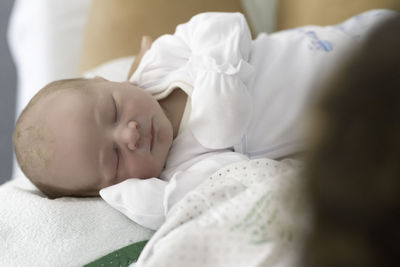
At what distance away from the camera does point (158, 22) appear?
1.40 metres

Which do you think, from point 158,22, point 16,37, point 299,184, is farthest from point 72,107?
point 16,37

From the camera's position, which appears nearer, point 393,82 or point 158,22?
point 393,82

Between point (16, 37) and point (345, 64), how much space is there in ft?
4.99

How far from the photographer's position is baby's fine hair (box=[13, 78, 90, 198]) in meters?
0.93

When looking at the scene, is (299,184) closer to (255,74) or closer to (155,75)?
(255,74)

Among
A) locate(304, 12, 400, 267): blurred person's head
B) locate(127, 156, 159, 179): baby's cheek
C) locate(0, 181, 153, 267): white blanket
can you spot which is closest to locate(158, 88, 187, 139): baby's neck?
locate(127, 156, 159, 179): baby's cheek

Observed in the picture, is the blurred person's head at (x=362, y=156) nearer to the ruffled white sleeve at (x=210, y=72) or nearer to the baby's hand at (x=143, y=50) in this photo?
the ruffled white sleeve at (x=210, y=72)

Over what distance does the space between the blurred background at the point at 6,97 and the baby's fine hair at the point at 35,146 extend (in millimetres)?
1028

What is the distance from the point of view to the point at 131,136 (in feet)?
3.04

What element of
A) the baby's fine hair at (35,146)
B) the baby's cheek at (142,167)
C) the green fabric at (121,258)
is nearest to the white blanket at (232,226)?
the green fabric at (121,258)

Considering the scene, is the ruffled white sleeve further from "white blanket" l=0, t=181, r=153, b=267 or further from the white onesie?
"white blanket" l=0, t=181, r=153, b=267

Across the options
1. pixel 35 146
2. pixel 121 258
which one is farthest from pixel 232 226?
pixel 35 146

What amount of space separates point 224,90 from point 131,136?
20 cm

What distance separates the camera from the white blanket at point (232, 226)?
61 centimetres
